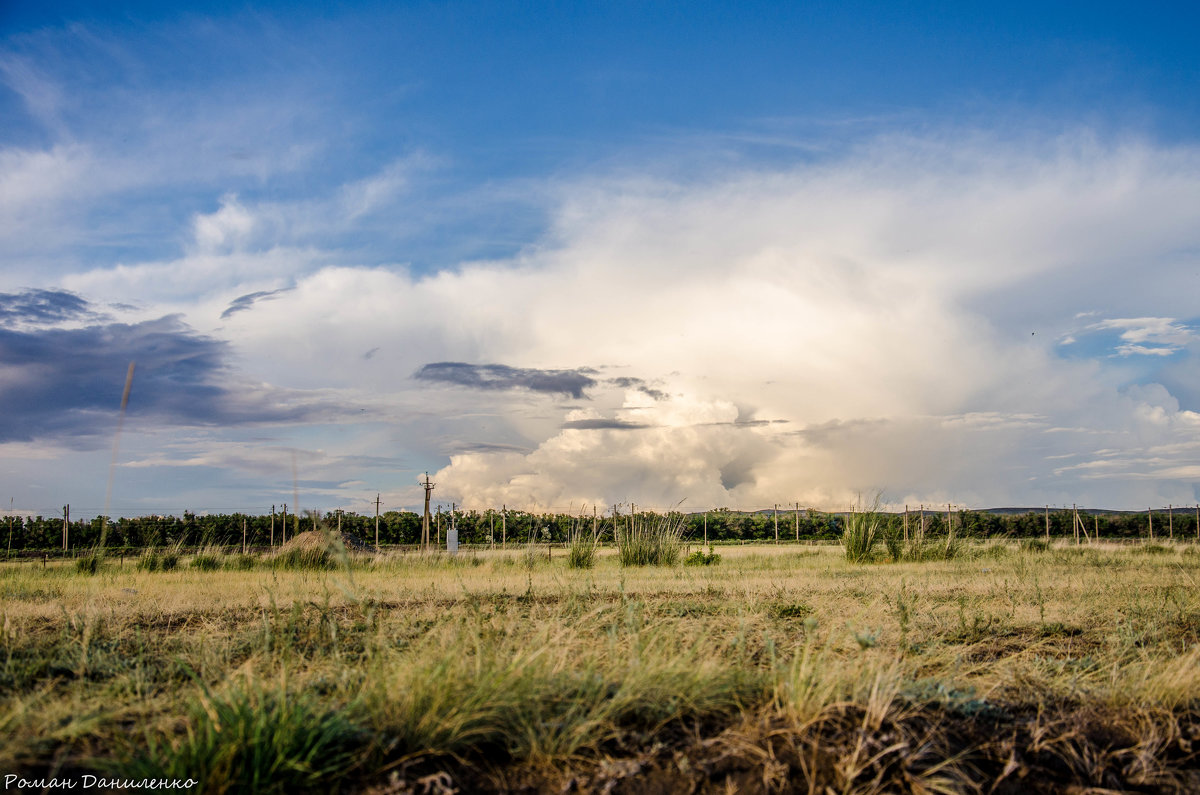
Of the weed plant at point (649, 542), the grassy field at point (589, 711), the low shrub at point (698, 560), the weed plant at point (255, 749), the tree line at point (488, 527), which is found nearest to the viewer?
the weed plant at point (255, 749)

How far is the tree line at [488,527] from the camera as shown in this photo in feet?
104

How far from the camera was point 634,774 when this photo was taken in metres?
2.91

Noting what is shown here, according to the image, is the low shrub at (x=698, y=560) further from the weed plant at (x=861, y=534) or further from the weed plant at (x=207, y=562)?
the weed plant at (x=207, y=562)

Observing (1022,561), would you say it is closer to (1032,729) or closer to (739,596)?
(739,596)

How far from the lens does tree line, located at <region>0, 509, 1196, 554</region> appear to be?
31.6 m

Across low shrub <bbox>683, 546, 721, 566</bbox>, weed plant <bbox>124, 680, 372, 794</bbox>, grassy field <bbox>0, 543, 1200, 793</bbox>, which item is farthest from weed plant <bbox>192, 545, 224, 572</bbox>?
weed plant <bbox>124, 680, 372, 794</bbox>


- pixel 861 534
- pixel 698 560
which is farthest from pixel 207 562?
pixel 861 534

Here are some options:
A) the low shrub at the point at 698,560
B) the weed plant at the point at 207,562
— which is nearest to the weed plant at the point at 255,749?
the low shrub at the point at 698,560

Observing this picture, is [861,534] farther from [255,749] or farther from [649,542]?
[255,749]

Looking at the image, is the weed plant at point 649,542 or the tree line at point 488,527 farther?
the tree line at point 488,527

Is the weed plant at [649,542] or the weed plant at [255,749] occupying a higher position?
the weed plant at [255,749]

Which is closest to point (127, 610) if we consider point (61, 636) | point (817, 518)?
point (61, 636)

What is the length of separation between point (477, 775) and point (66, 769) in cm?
142

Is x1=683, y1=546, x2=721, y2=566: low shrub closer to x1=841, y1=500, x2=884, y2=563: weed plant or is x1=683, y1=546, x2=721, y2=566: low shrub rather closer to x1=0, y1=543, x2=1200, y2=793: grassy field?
x1=841, y1=500, x2=884, y2=563: weed plant
